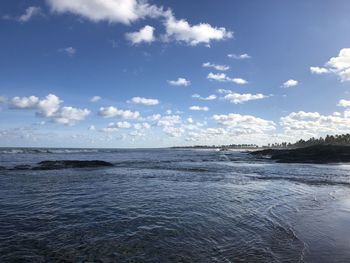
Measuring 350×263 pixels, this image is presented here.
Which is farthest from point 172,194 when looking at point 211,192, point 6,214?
point 6,214

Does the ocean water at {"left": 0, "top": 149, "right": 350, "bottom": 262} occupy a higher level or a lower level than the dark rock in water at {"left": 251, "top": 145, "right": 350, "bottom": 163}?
lower

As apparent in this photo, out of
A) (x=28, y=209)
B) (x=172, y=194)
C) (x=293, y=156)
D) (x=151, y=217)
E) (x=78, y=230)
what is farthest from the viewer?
(x=293, y=156)

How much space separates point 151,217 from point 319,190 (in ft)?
41.9

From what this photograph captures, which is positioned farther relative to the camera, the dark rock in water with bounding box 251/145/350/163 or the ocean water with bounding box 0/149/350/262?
the dark rock in water with bounding box 251/145/350/163

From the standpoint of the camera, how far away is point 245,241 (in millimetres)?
9062

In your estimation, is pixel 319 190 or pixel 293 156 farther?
pixel 293 156

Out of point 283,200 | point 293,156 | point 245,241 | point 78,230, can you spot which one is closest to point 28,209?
point 78,230

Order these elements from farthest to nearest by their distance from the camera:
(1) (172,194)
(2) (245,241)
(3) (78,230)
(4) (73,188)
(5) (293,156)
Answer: (5) (293,156) → (4) (73,188) → (1) (172,194) → (3) (78,230) → (2) (245,241)

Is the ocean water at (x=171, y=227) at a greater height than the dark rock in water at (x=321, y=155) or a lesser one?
lesser

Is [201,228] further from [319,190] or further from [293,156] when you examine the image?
[293,156]

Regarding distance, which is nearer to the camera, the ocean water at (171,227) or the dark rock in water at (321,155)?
the ocean water at (171,227)

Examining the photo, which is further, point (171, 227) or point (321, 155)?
point (321, 155)

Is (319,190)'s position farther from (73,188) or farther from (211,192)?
(73,188)

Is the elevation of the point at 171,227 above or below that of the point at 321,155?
below
